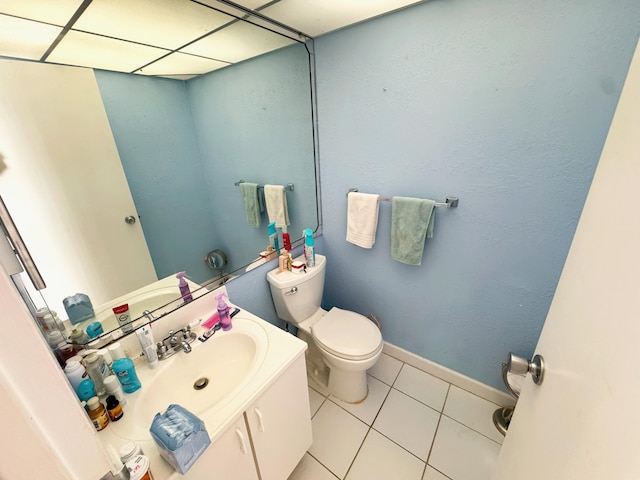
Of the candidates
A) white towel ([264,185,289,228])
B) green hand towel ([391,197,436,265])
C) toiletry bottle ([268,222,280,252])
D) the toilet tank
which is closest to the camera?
green hand towel ([391,197,436,265])

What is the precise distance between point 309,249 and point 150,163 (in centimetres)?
91

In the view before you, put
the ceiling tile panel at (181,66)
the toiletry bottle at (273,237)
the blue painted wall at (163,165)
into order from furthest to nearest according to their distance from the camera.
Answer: the toiletry bottle at (273,237) < the ceiling tile panel at (181,66) < the blue painted wall at (163,165)

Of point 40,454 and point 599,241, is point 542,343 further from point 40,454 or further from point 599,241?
point 40,454

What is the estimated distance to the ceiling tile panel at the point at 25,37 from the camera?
781mm

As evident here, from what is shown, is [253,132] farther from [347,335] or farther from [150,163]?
[347,335]

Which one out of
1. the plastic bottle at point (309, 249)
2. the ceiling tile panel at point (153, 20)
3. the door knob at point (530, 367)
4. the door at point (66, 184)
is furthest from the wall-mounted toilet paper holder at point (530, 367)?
the ceiling tile panel at point (153, 20)

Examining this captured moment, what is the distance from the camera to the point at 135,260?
43.3 inches

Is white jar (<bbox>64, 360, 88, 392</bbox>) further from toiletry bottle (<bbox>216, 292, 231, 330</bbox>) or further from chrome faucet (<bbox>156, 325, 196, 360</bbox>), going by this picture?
toiletry bottle (<bbox>216, 292, 231, 330</bbox>)

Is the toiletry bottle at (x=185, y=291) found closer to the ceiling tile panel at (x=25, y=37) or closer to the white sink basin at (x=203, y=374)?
the white sink basin at (x=203, y=374)

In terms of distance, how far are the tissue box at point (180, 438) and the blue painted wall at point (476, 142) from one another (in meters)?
1.27

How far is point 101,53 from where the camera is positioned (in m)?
1.03

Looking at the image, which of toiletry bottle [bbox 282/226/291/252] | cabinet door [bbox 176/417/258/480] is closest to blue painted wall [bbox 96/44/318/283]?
toiletry bottle [bbox 282/226/291/252]

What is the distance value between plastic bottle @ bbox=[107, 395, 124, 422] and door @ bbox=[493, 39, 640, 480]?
1085 mm

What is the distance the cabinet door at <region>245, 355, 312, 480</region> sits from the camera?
0.87 m
